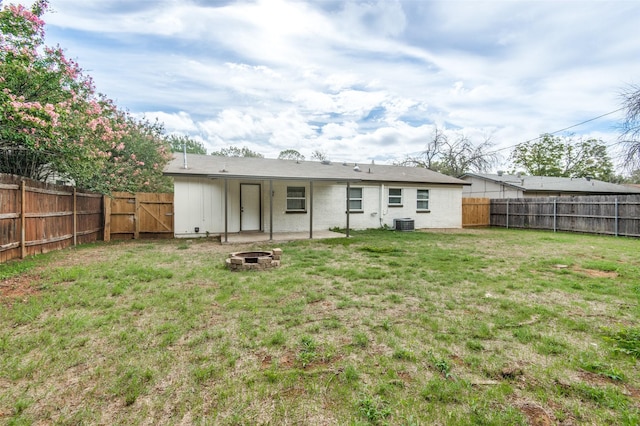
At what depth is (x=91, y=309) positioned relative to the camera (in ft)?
12.1

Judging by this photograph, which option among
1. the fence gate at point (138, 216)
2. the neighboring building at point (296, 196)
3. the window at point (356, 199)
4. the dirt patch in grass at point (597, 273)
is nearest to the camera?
the dirt patch in grass at point (597, 273)

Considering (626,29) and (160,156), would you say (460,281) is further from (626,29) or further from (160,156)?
(160,156)

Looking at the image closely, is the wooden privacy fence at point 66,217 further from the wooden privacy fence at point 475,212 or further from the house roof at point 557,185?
the house roof at point 557,185

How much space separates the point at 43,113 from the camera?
5363 mm

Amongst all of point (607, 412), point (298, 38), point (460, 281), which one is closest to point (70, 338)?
point (607, 412)

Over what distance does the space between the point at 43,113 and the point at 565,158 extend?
4140cm

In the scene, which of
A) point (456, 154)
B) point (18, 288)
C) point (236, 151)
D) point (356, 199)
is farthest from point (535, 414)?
point (236, 151)

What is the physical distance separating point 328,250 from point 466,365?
579cm

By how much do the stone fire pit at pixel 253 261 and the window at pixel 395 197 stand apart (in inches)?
364

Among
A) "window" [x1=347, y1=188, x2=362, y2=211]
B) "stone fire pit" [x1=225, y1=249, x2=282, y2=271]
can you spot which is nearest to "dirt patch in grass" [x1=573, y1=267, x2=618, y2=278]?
"stone fire pit" [x1=225, y1=249, x2=282, y2=271]

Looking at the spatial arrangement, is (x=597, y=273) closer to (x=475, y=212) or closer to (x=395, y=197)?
(x=395, y=197)

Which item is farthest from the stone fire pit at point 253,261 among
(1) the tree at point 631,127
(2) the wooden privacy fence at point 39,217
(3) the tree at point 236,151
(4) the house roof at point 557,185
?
(3) the tree at point 236,151

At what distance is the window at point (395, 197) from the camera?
14414 mm

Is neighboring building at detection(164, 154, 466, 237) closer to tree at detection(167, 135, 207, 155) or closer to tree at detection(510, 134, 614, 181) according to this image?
tree at detection(167, 135, 207, 155)
